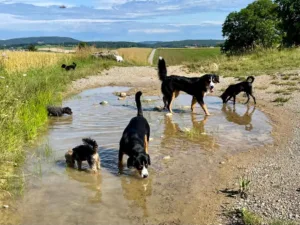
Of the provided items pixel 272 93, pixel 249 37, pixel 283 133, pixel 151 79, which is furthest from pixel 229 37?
pixel 283 133

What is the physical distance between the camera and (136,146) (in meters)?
6.22

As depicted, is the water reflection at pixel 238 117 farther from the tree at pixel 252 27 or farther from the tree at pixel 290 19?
the tree at pixel 252 27

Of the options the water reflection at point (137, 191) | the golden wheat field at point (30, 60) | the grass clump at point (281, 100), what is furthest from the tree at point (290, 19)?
the water reflection at point (137, 191)

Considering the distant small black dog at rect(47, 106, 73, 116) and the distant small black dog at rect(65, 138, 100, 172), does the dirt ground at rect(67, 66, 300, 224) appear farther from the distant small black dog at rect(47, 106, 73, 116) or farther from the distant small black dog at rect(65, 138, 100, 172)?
the distant small black dog at rect(47, 106, 73, 116)

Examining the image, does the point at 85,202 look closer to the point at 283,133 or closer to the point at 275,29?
the point at 283,133

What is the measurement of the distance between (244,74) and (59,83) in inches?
342

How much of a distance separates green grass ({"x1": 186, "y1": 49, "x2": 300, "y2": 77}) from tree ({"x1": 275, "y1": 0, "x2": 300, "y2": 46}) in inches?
919

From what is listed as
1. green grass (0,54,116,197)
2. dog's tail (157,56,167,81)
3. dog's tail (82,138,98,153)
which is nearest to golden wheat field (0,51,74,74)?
green grass (0,54,116,197)

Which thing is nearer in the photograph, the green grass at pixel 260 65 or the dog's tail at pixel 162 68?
the dog's tail at pixel 162 68

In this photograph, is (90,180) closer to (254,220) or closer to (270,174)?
(254,220)

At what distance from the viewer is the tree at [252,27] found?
1969 inches

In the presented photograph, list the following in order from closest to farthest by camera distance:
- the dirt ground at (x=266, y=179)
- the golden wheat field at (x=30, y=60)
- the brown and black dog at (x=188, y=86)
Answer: the dirt ground at (x=266, y=179), the brown and black dog at (x=188, y=86), the golden wheat field at (x=30, y=60)

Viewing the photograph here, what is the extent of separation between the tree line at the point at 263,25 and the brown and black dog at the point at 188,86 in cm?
3568

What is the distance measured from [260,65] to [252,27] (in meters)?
33.0
